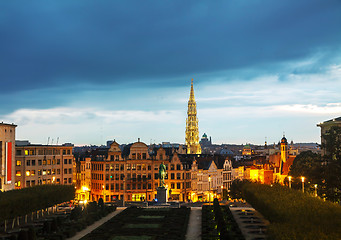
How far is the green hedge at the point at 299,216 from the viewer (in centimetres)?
4169

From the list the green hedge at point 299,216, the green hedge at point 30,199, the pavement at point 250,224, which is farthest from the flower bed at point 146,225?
the green hedge at point 299,216

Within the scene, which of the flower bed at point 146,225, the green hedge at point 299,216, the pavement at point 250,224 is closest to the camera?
the green hedge at point 299,216

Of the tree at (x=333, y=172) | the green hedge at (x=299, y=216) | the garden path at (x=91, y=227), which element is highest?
the tree at (x=333, y=172)

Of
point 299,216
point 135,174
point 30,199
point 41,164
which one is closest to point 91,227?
point 30,199

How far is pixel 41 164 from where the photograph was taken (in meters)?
154

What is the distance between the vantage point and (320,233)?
40.7 metres

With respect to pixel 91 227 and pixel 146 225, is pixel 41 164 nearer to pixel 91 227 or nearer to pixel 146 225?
pixel 91 227

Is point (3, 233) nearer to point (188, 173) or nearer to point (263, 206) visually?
point (263, 206)

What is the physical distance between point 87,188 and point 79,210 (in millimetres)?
80047

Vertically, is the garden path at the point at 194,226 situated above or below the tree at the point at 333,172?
below

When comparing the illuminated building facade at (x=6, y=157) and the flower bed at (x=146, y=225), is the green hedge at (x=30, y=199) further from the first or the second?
the illuminated building facade at (x=6, y=157)

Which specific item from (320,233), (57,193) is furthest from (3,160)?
(320,233)

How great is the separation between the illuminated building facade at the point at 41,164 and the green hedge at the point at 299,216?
8947 cm

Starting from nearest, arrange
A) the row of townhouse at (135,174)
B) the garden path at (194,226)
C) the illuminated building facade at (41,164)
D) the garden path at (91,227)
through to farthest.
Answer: the garden path at (194,226), the garden path at (91,227), the illuminated building facade at (41,164), the row of townhouse at (135,174)
